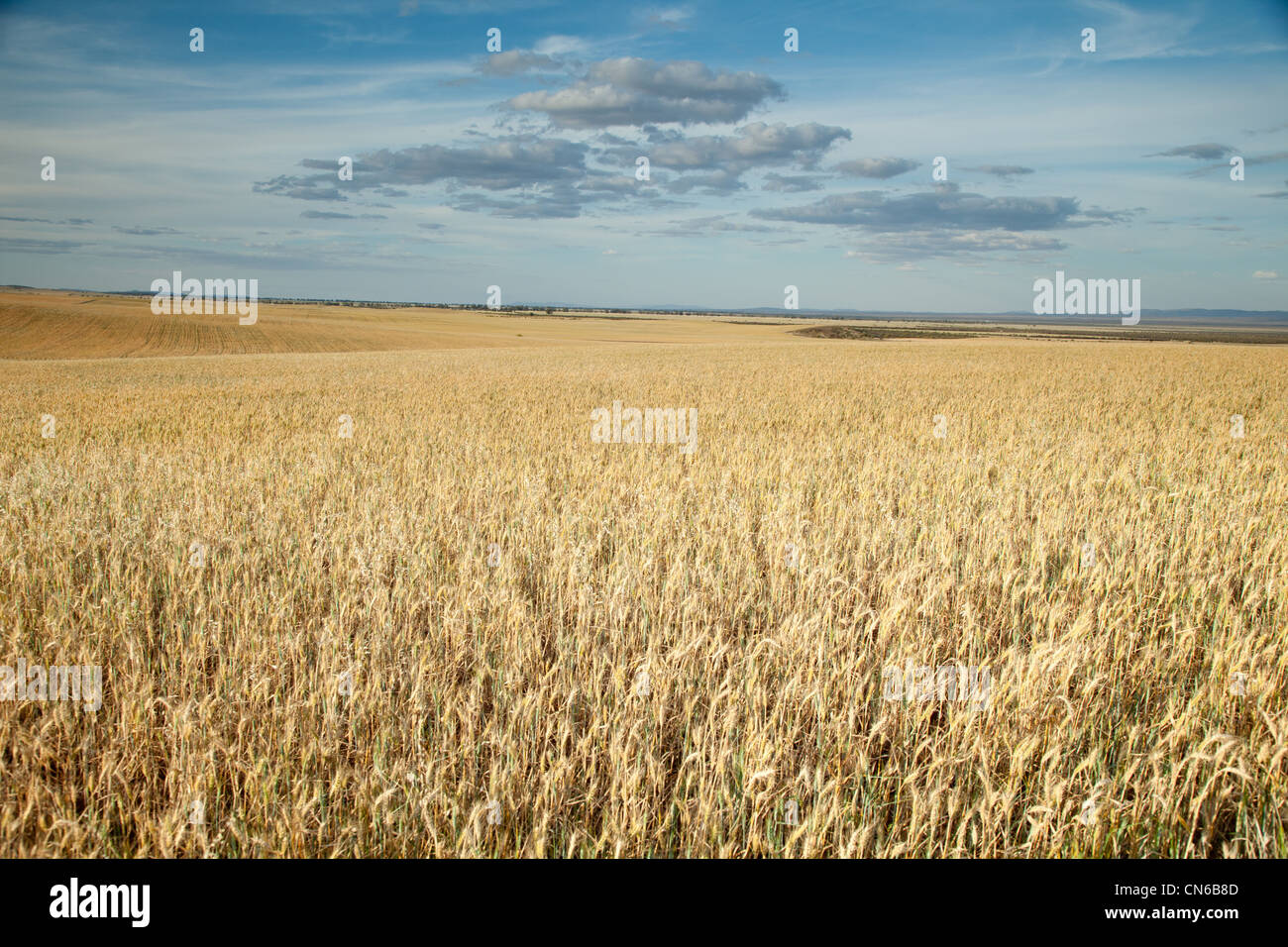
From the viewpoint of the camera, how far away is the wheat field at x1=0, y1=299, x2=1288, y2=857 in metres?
2.37

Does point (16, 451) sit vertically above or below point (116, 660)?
above

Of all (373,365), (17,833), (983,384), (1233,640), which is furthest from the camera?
(373,365)

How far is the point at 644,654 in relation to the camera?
11.8 feet

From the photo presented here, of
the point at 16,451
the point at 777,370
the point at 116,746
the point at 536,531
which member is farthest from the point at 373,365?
the point at 116,746

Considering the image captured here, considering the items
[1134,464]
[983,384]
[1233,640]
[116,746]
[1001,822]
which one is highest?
[983,384]

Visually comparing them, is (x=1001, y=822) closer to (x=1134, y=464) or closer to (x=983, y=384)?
(x=1134, y=464)

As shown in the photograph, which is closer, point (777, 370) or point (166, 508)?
point (166, 508)

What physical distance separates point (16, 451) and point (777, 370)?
71.3 feet

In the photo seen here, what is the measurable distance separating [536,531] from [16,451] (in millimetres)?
9065

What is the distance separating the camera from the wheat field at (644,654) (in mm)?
2367

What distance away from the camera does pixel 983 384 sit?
20.2 m
